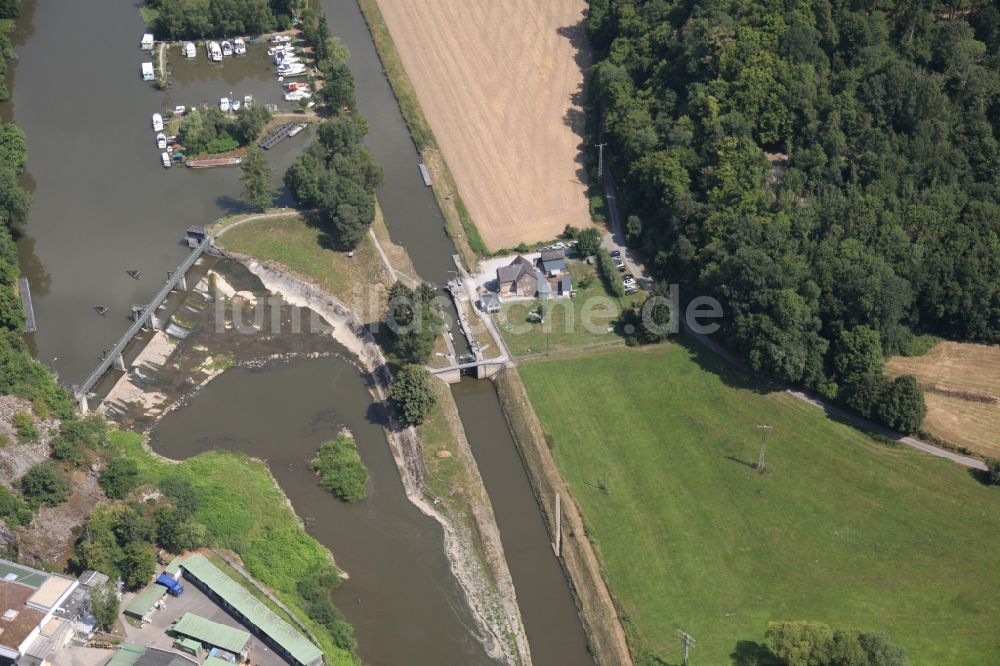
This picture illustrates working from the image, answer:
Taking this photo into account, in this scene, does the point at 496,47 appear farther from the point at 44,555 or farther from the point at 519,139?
the point at 44,555

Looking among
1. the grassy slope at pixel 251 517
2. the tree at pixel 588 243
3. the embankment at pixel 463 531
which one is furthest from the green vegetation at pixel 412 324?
the tree at pixel 588 243

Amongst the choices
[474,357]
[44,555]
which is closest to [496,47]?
[474,357]

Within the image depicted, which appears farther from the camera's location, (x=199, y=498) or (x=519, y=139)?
(x=519, y=139)

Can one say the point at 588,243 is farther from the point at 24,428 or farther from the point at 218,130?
the point at 24,428

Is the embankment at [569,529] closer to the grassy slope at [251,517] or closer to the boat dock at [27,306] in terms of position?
the grassy slope at [251,517]

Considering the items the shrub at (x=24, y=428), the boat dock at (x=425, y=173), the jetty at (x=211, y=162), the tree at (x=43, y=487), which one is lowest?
the tree at (x=43, y=487)

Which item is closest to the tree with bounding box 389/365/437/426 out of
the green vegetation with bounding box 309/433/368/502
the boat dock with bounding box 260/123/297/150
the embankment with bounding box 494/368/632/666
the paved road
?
the green vegetation with bounding box 309/433/368/502
